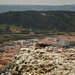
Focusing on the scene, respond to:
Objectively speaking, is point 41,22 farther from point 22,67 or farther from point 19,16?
point 22,67

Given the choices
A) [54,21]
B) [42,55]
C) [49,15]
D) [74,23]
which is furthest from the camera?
[49,15]

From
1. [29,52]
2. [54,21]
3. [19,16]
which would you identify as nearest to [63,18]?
[54,21]

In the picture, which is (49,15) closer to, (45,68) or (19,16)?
(19,16)

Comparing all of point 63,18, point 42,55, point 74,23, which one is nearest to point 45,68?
point 42,55

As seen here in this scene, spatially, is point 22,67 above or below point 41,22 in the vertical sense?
above

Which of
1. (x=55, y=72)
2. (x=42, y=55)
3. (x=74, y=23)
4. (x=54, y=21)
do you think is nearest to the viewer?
(x=55, y=72)

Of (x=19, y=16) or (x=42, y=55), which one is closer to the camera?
(x=42, y=55)

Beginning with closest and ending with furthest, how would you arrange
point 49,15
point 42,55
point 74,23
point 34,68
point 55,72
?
1. point 55,72
2. point 34,68
3. point 42,55
4. point 74,23
5. point 49,15

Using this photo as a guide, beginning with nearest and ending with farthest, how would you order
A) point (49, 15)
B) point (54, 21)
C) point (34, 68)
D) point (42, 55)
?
point (34, 68) < point (42, 55) < point (54, 21) < point (49, 15)

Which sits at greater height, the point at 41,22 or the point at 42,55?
the point at 42,55
